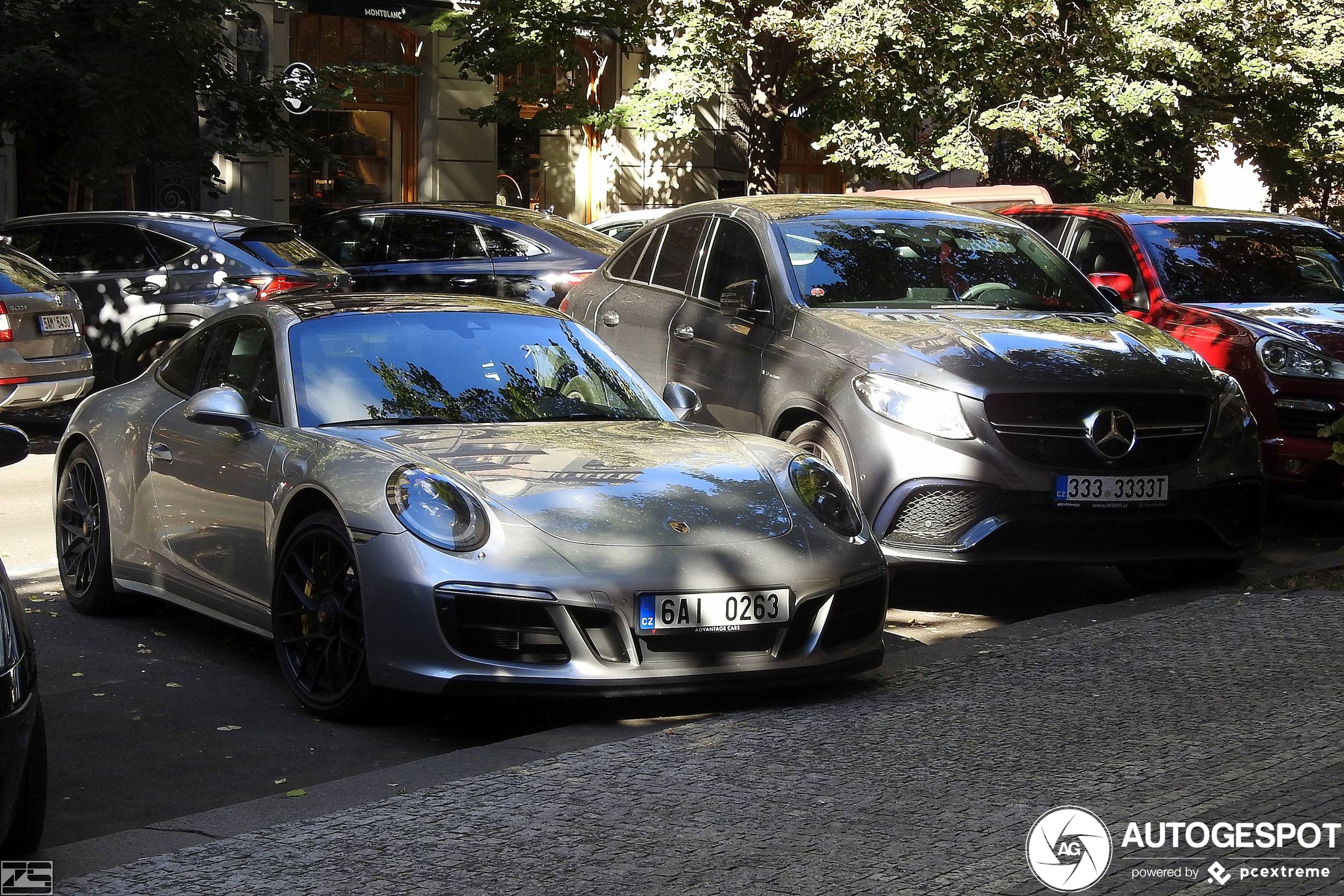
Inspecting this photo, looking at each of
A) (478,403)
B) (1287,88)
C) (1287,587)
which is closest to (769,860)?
(478,403)

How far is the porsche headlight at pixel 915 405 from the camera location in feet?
23.9

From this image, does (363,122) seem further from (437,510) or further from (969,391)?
(437,510)

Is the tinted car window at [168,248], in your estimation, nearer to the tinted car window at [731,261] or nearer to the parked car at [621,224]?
the tinted car window at [731,261]

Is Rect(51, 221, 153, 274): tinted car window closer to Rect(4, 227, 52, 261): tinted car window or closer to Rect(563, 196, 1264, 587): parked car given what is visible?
Rect(4, 227, 52, 261): tinted car window

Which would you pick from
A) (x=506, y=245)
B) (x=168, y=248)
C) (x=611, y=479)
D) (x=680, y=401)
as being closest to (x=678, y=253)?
(x=680, y=401)

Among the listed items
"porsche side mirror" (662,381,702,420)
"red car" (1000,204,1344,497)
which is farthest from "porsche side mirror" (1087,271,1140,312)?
"porsche side mirror" (662,381,702,420)

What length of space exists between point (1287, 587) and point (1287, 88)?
757 inches

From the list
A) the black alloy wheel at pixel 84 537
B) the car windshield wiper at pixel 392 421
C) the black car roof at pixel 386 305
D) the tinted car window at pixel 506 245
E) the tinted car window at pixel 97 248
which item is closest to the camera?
the car windshield wiper at pixel 392 421

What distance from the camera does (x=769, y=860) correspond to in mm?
3961

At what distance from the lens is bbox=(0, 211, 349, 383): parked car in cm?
1388

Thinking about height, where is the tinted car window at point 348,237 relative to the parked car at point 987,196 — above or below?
below

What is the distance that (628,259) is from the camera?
10188 mm

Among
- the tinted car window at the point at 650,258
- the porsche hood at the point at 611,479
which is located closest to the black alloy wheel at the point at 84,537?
the porsche hood at the point at 611,479

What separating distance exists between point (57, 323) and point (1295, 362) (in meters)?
8.12
